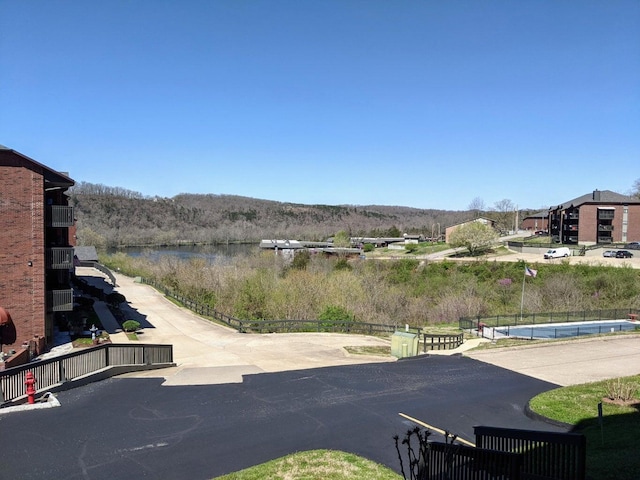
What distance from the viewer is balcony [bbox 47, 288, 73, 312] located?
1017 inches

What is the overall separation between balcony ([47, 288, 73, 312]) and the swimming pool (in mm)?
24756

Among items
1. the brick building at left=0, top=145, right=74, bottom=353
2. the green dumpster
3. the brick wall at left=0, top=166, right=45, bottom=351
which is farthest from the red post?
the green dumpster

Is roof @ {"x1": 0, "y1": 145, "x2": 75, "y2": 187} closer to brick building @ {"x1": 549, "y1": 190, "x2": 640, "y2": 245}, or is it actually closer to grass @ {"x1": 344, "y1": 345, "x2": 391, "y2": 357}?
grass @ {"x1": 344, "y1": 345, "x2": 391, "y2": 357}

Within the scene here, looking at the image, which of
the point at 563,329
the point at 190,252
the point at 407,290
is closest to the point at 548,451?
the point at 563,329

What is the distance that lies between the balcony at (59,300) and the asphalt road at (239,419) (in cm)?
913

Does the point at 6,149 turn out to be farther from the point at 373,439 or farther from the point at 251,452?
the point at 373,439

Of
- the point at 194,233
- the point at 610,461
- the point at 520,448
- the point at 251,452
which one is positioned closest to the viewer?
the point at 520,448

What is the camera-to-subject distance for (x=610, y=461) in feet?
31.9

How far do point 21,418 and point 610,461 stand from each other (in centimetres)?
1374

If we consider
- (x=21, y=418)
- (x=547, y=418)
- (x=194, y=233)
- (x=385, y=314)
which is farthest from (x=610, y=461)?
(x=194, y=233)

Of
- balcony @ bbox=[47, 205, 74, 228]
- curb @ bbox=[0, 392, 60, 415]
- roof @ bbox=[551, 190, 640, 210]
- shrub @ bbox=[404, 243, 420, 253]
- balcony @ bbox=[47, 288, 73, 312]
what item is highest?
roof @ bbox=[551, 190, 640, 210]

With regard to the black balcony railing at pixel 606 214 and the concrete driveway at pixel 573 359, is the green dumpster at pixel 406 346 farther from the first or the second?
the black balcony railing at pixel 606 214

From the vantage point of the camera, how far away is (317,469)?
1055 cm

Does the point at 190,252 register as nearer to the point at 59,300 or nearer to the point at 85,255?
the point at 85,255
